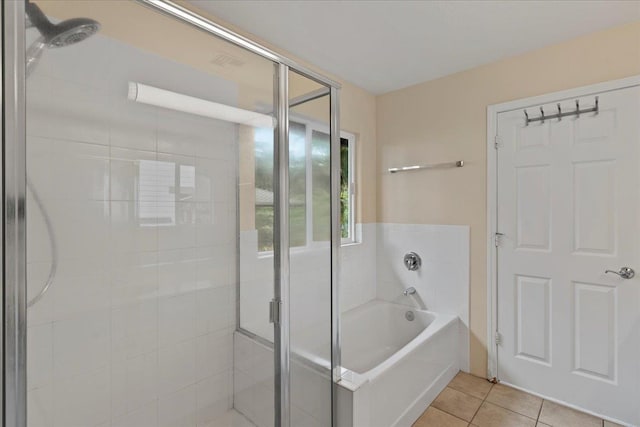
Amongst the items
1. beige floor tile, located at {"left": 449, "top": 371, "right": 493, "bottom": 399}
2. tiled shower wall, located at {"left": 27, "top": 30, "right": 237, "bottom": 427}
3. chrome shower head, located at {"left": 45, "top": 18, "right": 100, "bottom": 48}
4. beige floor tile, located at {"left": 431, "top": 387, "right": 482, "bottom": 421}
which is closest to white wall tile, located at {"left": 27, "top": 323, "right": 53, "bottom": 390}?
tiled shower wall, located at {"left": 27, "top": 30, "right": 237, "bottom": 427}

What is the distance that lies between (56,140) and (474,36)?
90.7 inches

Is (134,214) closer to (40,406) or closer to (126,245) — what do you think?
(126,245)

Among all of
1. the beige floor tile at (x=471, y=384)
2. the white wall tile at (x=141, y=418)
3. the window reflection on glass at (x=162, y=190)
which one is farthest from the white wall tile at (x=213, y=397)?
the beige floor tile at (x=471, y=384)

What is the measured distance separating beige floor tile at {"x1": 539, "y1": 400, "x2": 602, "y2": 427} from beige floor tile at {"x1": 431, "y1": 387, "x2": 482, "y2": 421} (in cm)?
38

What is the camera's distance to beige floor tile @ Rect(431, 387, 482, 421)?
2020 mm

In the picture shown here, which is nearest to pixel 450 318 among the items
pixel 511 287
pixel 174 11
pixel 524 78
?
pixel 511 287

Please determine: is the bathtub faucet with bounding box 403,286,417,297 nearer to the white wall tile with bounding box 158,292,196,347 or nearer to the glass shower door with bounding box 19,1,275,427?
the glass shower door with bounding box 19,1,275,427

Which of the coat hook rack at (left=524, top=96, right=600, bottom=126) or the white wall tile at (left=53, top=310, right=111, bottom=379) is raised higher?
the coat hook rack at (left=524, top=96, right=600, bottom=126)

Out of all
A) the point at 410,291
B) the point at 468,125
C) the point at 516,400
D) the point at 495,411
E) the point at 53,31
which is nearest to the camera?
the point at 53,31

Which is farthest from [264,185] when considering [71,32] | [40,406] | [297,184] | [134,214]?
[40,406]

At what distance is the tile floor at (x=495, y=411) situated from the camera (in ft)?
6.31

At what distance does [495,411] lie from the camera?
2.03m

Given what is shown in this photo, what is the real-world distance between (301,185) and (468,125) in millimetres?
1669

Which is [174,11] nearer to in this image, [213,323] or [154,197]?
[154,197]
